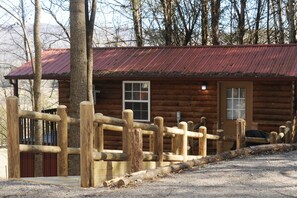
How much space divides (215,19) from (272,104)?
494 inches

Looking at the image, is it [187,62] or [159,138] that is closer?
[159,138]

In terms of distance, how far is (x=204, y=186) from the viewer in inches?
262

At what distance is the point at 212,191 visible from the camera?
20.6 feet

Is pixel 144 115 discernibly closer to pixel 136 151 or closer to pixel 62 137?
pixel 136 151

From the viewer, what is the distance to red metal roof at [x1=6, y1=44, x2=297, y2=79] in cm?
1442

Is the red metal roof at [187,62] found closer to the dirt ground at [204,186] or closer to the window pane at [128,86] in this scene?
the window pane at [128,86]

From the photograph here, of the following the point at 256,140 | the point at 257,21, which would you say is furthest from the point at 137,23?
the point at 256,140

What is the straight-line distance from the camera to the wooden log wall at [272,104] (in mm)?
14273

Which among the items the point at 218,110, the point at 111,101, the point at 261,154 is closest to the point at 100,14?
the point at 111,101

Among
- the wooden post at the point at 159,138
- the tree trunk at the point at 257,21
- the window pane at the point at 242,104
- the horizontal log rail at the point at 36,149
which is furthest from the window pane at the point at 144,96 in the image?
the tree trunk at the point at 257,21

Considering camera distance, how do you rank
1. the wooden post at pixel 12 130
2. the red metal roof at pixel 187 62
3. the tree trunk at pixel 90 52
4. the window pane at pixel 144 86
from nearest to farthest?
1. the wooden post at pixel 12 130
2. the tree trunk at pixel 90 52
3. the red metal roof at pixel 187 62
4. the window pane at pixel 144 86

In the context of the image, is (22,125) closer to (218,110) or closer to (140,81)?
(140,81)

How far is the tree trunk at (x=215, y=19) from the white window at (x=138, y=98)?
10.6 metres

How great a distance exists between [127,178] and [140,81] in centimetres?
938
